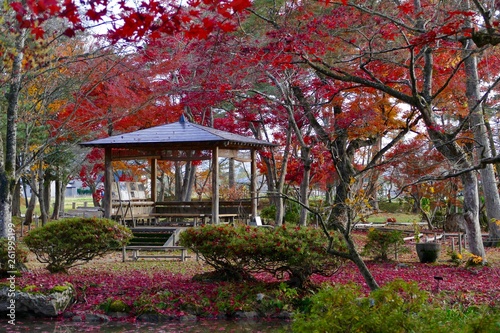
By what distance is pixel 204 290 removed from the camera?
798cm

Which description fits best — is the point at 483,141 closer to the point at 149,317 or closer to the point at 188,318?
the point at 188,318

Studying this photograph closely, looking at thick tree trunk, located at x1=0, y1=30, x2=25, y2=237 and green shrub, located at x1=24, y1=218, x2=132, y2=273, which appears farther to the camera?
green shrub, located at x1=24, y1=218, x2=132, y2=273

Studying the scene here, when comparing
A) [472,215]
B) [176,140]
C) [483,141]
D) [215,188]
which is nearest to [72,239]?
[215,188]

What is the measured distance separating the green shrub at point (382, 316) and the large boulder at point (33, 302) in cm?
460

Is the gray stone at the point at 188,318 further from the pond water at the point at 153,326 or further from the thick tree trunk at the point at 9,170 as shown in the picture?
the thick tree trunk at the point at 9,170

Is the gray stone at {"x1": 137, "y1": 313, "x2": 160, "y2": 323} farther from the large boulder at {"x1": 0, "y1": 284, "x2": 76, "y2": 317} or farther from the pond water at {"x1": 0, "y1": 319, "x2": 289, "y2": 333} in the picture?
the large boulder at {"x1": 0, "y1": 284, "x2": 76, "y2": 317}

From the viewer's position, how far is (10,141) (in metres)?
8.87

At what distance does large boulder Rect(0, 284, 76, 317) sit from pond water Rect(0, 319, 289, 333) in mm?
160

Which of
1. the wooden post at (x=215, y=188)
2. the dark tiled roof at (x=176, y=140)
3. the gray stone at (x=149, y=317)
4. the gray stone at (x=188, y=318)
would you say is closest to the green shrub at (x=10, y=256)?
the gray stone at (x=149, y=317)

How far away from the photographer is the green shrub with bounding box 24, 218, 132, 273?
892cm

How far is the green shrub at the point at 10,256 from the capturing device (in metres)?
8.34

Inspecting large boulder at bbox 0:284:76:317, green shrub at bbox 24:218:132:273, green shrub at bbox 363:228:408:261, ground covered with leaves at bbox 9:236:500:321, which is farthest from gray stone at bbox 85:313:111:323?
green shrub at bbox 363:228:408:261

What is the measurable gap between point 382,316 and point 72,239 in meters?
6.50

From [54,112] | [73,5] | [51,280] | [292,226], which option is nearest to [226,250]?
[292,226]
